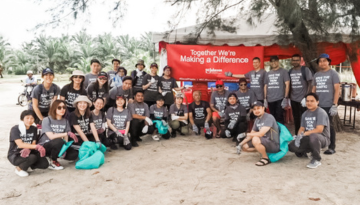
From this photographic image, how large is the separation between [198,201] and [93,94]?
2.92 m

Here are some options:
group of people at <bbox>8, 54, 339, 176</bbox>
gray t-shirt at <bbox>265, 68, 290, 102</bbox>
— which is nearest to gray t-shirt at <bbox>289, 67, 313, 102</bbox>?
group of people at <bbox>8, 54, 339, 176</bbox>

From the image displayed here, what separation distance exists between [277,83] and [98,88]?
10.3ft

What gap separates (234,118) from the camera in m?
5.45

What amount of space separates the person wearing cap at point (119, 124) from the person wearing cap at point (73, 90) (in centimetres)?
61

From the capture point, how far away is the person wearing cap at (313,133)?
12.7 ft

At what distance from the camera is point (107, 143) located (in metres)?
4.79

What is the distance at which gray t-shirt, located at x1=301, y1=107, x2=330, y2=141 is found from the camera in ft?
13.0

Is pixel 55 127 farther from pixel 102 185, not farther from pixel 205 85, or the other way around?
pixel 205 85

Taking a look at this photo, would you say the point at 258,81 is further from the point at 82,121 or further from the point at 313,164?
the point at 82,121

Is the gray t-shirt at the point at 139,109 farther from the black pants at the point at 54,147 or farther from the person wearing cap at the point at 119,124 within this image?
the black pants at the point at 54,147

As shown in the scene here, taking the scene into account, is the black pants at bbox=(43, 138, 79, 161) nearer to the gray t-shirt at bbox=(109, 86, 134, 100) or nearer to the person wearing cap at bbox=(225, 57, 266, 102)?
the gray t-shirt at bbox=(109, 86, 134, 100)

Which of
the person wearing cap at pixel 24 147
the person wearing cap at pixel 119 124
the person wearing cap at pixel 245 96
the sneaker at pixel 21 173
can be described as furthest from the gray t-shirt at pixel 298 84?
the sneaker at pixel 21 173

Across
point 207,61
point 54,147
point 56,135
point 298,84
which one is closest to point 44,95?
point 56,135

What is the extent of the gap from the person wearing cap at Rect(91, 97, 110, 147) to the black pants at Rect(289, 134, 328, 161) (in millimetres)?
2958
